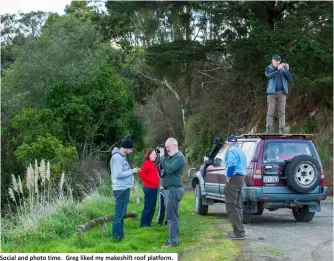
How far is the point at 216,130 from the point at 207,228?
27.2 metres

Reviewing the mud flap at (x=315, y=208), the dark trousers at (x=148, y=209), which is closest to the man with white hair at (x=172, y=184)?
the dark trousers at (x=148, y=209)

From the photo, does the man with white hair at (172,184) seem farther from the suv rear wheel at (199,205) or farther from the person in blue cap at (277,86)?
the person in blue cap at (277,86)

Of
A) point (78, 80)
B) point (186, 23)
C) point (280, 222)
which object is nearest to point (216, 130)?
point (186, 23)

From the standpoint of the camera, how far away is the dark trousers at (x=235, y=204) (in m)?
12.3

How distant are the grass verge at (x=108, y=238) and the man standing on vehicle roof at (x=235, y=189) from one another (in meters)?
0.33

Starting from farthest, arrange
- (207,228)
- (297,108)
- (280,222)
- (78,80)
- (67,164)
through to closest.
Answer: (78,80) → (297,108) → (67,164) → (280,222) → (207,228)

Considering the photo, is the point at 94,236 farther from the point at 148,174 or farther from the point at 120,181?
the point at 148,174

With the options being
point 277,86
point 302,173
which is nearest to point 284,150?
point 302,173

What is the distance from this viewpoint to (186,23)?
40.0 m

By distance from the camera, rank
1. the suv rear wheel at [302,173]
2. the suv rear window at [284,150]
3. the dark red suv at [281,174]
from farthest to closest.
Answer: the suv rear window at [284,150]
the dark red suv at [281,174]
the suv rear wheel at [302,173]

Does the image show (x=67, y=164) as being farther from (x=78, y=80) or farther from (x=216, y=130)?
(x=216, y=130)

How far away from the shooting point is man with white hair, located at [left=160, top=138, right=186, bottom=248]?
11.5m

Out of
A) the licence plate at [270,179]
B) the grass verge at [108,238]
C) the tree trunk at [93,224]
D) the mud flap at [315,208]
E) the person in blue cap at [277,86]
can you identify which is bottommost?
the grass verge at [108,238]

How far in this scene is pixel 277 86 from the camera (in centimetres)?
1794
